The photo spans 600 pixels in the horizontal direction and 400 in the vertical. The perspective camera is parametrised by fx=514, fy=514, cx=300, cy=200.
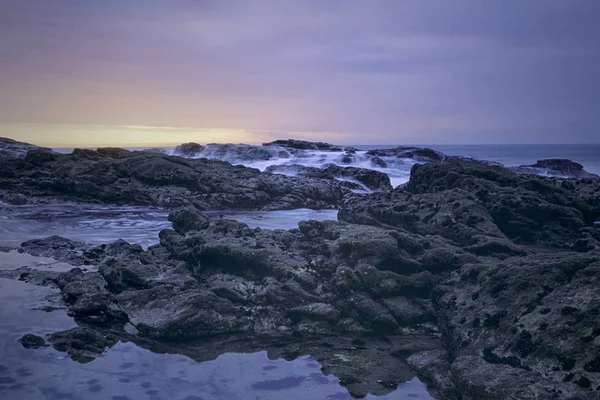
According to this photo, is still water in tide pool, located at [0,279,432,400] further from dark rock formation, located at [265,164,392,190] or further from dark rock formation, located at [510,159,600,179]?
dark rock formation, located at [510,159,600,179]

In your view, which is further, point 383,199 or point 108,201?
point 108,201

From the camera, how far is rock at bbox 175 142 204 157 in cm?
5711

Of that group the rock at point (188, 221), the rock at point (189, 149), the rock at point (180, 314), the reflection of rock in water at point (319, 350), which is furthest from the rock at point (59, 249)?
the rock at point (189, 149)

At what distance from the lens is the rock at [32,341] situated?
7.51 meters

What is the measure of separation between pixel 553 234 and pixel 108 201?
61.0 ft

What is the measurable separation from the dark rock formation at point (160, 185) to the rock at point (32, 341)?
14968 millimetres

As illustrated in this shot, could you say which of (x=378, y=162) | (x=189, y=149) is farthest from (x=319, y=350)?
(x=189, y=149)

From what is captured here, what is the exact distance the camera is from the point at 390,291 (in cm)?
919

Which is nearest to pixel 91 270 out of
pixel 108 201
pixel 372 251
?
pixel 372 251

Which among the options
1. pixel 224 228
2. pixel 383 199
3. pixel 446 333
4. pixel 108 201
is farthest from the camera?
pixel 108 201

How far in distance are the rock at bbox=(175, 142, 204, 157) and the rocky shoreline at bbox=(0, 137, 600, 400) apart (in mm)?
42436

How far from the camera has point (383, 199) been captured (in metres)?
16.8

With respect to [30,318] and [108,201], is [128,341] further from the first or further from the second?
[108,201]

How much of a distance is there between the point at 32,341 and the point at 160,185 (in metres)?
17.7
